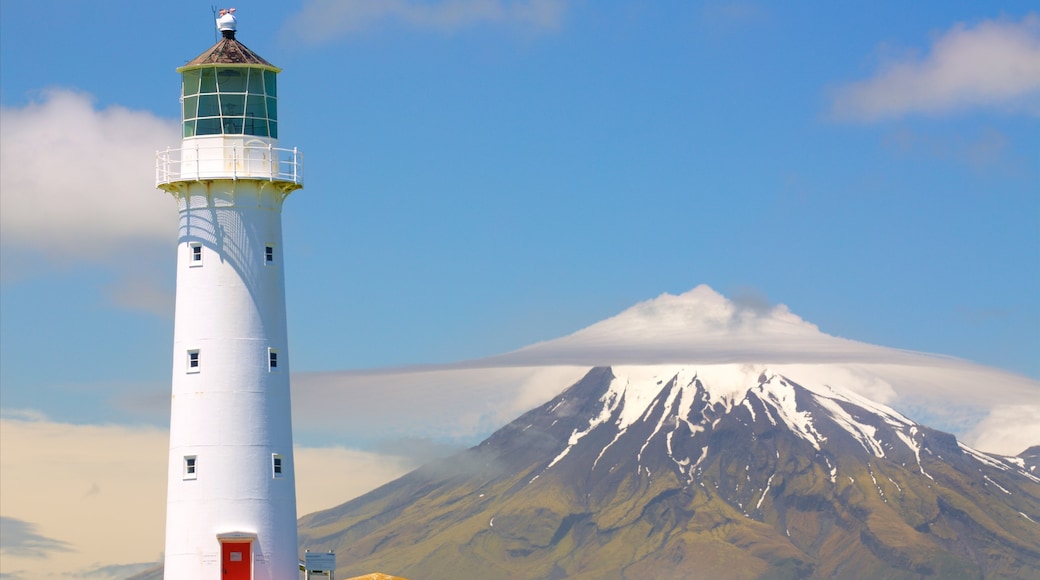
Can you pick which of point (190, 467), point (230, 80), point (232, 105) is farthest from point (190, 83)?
point (190, 467)

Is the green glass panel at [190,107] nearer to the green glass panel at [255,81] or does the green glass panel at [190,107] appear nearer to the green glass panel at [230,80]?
the green glass panel at [230,80]

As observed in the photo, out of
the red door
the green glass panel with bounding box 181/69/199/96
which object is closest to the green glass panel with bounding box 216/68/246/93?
the green glass panel with bounding box 181/69/199/96

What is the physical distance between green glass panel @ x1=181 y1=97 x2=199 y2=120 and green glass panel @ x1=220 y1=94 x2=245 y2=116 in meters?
0.88

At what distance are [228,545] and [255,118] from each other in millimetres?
14245

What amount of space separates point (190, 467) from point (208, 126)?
37.3 ft

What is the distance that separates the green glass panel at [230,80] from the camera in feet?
194

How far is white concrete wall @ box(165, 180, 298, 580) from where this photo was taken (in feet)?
188

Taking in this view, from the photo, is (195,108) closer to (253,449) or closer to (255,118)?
(255,118)

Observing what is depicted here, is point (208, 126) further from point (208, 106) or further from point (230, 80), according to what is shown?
point (230, 80)

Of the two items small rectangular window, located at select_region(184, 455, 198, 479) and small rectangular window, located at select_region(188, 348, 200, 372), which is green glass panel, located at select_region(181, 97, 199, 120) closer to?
small rectangular window, located at select_region(188, 348, 200, 372)

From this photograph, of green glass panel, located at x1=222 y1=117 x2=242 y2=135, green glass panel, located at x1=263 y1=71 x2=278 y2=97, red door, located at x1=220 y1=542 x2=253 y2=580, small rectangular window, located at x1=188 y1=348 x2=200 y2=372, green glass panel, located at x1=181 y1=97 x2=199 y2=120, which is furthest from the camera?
green glass panel, located at x1=263 y1=71 x2=278 y2=97

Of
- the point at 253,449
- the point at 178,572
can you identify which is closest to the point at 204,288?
the point at 253,449

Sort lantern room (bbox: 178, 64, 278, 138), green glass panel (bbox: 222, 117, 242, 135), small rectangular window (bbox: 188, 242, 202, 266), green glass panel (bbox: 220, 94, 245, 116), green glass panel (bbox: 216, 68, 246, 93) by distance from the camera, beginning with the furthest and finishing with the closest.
→ 1. green glass panel (bbox: 216, 68, 246, 93)
2. green glass panel (bbox: 220, 94, 245, 116)
3. lantern room (bbox: 178, 64, 278, 138)
4. green glass panel (bbox: 222, 117, 242, 135)
5. small rectangular window (bbox: 188, 242, 202, 266)

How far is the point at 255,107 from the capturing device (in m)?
59.2
